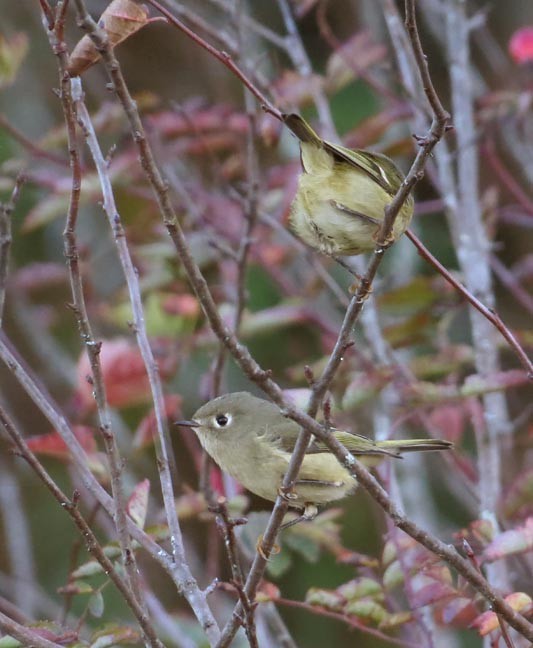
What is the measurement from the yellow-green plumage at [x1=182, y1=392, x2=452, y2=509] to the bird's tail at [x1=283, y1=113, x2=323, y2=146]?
0.78 metres

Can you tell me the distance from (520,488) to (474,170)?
4.25ft

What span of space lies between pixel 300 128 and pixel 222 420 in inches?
38.7

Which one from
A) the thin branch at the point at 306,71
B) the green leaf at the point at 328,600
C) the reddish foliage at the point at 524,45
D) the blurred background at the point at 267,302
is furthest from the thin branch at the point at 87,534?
the reddish foliage at the point at 524,45

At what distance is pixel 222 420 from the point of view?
2.70m

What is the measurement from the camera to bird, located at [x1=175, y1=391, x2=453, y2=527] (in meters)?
2.50

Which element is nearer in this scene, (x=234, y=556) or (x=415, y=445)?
(x=234, y=556)

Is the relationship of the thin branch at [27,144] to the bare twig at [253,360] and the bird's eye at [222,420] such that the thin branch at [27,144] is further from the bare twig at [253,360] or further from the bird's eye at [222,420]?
the bare twig at [253,360]

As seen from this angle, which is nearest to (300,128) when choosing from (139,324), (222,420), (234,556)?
(139,324)

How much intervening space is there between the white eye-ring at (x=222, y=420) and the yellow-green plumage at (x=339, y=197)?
71 centimetres

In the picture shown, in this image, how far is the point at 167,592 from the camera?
15.9 feet

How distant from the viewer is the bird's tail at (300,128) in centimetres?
188

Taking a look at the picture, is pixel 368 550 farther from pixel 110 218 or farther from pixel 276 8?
pixel 110 218

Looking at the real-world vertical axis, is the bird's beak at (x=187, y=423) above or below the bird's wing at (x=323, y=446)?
above

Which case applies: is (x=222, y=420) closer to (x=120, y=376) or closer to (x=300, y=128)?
(x=120, y=376)
